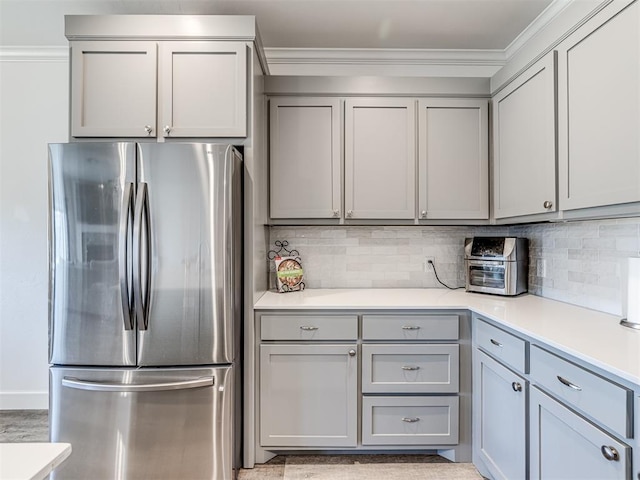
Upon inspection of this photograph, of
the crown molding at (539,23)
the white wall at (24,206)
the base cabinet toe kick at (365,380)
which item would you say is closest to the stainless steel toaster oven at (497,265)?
the base cabinet toe kick at (365,380)

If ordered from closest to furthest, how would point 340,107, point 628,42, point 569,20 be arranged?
point 628,42 → point 569,20 → point 340,107

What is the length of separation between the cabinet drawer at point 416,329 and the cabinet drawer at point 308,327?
0.08 meters

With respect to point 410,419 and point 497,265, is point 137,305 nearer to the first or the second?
point 410,419

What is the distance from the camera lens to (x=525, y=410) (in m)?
1.54

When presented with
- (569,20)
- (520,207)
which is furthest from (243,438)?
(569,20)

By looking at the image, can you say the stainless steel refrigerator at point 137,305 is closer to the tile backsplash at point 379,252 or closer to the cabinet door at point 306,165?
the cabinet door at point 306,165

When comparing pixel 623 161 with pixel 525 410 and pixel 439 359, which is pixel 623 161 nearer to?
pixel 525 410

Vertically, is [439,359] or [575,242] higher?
[575,242]

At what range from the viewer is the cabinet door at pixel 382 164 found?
2459mm

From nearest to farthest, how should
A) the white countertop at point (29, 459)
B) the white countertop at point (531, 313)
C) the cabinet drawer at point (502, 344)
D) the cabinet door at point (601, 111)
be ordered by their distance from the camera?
the white countertop at point (29, 459), the white countertop at point (531, 313), the cabinet door at point (601, 111), the cabinet drawer at point (502, 344)

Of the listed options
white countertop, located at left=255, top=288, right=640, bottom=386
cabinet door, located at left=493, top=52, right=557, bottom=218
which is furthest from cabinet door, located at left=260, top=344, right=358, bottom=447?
cabinet door, located at left=493, top=52, right=557, bottom=218

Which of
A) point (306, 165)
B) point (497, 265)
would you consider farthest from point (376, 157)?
point (497, 265)

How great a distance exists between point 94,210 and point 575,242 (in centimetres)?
250

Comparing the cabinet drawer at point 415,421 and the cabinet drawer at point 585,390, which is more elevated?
the cabinet drawer at point 585,390
